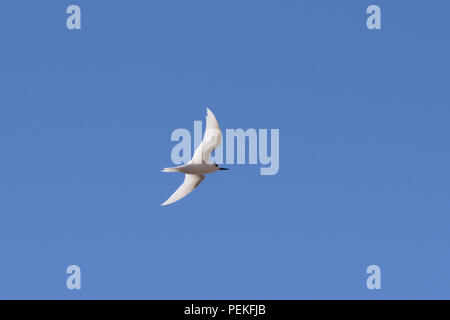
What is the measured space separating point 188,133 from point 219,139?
176cm

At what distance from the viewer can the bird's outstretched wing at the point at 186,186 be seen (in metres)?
40.2

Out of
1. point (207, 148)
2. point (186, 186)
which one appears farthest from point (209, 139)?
point (186, 186)

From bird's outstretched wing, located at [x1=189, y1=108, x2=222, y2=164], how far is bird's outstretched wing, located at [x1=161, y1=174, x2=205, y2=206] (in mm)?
1470

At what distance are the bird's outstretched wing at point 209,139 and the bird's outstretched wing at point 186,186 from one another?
147 cm

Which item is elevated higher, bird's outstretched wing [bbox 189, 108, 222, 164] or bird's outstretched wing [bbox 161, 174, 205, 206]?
bird's outstretched wing [bbox 189, 108, 222, 164]

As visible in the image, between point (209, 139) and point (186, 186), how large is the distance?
10.1 ft

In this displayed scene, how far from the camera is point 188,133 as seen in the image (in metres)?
38.3

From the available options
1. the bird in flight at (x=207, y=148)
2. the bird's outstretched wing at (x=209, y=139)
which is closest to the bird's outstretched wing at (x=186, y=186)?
the bird in flight at (x=207, y=148)

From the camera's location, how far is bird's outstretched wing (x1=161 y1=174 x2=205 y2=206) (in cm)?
4019

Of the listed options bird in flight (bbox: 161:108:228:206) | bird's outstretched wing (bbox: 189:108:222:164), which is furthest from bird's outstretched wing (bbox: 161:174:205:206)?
bird's outstretched wing (bbox: 189:108:222:164)

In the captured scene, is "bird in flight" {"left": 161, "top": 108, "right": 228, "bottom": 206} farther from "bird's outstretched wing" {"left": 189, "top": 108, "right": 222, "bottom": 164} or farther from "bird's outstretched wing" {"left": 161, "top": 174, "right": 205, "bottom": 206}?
"bird's outstretched wing" {"left": 161, "top": 174, "right": 205, "bottom": 206}

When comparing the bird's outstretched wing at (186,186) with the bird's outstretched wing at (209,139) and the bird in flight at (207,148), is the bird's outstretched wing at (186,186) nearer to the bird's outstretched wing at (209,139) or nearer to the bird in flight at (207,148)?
the bird in flight at (207,148)
